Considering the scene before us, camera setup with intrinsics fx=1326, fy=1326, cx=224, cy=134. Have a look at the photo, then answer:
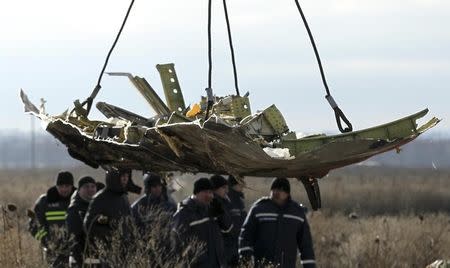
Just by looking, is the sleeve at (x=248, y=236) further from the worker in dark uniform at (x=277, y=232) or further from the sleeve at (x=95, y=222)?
the sleeve at (x=95, y=222)

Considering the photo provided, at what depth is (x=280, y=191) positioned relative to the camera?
47.1ft

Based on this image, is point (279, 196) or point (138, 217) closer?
point (279, 196)

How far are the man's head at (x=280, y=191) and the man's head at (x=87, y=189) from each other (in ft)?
8.29

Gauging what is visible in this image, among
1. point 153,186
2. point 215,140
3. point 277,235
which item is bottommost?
point 277,235

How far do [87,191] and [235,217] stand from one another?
2820 millimetres

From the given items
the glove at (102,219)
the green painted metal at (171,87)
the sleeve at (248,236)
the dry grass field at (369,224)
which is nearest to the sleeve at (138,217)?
the glove at (102,219)

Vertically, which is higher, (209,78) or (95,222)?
(209,78)

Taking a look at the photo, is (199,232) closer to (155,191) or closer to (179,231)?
(179,231)

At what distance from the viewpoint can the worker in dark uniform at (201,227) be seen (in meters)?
14.1

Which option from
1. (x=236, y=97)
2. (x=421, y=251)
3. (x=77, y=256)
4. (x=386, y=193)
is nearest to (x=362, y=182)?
(x=386, y=193)

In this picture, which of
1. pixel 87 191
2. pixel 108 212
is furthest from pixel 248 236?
pixel 87 191

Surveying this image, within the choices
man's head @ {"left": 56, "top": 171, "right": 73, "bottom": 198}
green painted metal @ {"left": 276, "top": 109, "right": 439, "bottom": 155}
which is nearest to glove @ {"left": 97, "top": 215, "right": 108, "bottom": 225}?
man's head @ {"left": 56, "top": 171, "right": 73, "bottom": 198}

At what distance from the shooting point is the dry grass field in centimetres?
1643

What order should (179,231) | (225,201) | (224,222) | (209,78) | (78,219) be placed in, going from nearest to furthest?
(209,78), (179,231), (224,222), (78,219), (225,201)
